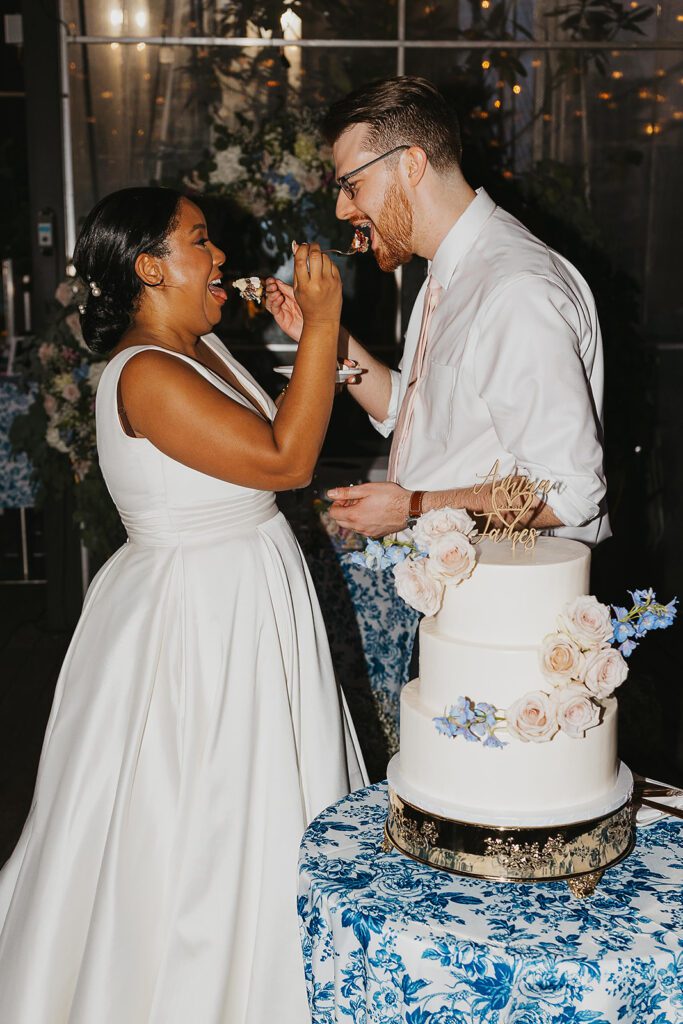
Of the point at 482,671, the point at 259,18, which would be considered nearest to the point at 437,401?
the point at 482,671

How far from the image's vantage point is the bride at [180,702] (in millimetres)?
2080

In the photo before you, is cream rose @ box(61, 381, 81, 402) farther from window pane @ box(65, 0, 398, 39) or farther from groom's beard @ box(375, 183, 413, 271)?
groom's beard @ box(375, 183, 413, 271)

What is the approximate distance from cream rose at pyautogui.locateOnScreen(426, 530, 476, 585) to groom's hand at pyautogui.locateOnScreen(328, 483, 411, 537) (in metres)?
0.49

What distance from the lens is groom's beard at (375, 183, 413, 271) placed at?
234 cm

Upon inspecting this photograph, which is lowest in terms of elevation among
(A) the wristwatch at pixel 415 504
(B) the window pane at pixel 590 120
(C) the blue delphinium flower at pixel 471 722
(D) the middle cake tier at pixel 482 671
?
(C) the blue delphinium flower at pixel 471 722

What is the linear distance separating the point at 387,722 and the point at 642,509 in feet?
7.12

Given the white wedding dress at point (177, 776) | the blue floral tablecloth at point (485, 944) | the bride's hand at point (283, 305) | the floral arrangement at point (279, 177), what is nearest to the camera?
the blue floral tablecloth at point (485, 944)

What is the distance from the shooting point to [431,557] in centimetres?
155

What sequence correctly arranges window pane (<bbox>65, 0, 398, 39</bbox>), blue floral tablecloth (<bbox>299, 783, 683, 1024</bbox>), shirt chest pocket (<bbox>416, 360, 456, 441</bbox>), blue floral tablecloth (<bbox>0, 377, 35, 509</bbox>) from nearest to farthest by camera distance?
1. blue floral tablecloth (<bbox>299, 783, 683, 1024</bbox>)
2. shirt chest pocket (<bbox>416, 360, 456, 441</bbox>)
3. window pane (<bbox>65, 0, 398, 39</bbox>)
4. blue floral tablecloth (<bbox>0, 377, 35, 509</bbox>)

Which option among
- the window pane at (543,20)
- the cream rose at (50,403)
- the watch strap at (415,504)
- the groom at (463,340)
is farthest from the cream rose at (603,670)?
the window pane at (543,20)

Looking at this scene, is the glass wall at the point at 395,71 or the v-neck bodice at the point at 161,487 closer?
the v-neck bodice at the point at 161,487

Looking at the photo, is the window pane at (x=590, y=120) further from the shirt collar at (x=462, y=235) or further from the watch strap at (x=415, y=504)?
the watch strap at (x=415, y=504)

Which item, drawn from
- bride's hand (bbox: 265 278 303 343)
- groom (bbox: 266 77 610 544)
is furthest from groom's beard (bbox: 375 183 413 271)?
bride's hand (bbox: 265 278 303 343)

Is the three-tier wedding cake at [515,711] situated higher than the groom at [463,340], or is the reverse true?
the groom at [463,340]
